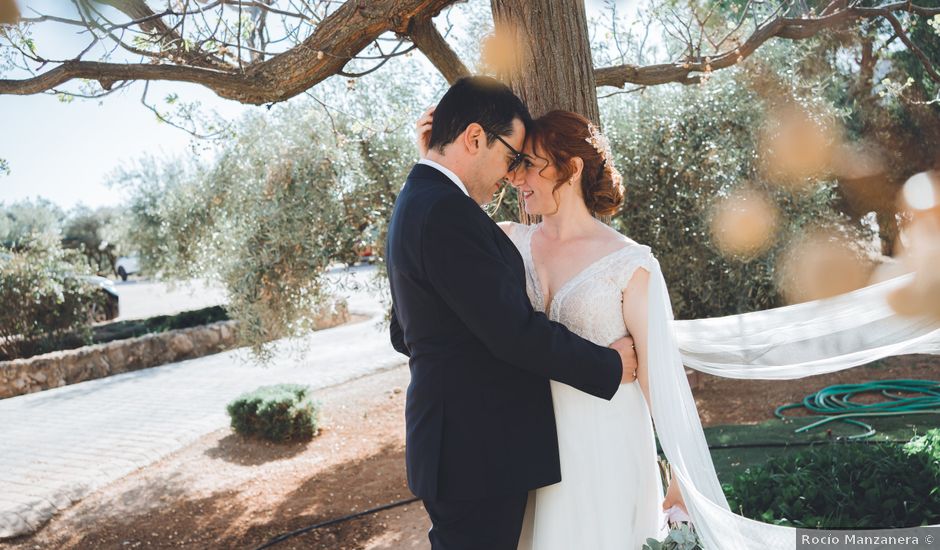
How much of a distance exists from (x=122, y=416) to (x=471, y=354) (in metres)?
9.04

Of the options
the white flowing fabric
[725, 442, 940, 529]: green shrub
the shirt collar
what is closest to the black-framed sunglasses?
the shirt collar

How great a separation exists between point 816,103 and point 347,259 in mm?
5441

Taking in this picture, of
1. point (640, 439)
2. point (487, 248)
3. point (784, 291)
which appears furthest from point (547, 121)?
point (784, 291)

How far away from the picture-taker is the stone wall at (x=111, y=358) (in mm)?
12125

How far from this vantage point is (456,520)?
2.24 meters

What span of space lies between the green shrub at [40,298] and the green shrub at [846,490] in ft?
42.5

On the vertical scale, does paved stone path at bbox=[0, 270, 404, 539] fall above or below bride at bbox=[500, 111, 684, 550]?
below

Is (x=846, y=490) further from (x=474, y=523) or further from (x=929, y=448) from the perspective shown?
(x=474, y=523)

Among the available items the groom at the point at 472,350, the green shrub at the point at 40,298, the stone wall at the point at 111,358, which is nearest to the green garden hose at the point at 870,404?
the groom at the point at 472,350

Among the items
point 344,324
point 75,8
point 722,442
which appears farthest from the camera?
point 344,324

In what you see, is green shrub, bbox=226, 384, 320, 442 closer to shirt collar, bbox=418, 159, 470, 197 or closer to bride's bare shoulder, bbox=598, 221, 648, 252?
bride's bare shoulder, bbox=598, 221, 648, 252

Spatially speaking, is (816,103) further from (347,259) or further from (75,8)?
(75,8)

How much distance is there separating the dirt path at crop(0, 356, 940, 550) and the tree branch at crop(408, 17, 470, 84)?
329cm

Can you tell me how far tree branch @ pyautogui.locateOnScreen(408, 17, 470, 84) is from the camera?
3785mm
